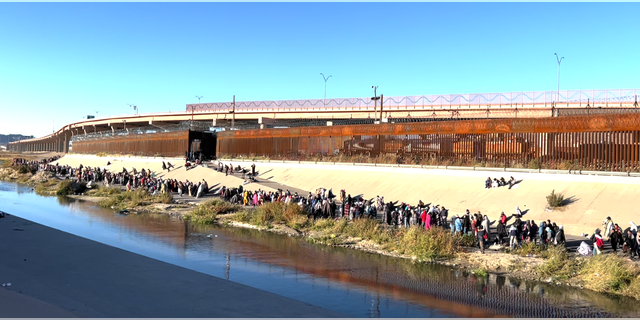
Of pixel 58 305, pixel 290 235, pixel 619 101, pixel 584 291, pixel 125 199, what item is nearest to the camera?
pixel 58 305

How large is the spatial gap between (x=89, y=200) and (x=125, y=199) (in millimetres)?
3967

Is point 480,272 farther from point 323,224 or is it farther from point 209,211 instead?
point 209,211

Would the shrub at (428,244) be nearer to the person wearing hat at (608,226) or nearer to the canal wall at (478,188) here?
the canal wall at (478,188)

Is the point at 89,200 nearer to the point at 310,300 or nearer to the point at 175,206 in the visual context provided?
the point at 175,206

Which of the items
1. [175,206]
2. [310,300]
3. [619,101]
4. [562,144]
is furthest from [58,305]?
[619,101]

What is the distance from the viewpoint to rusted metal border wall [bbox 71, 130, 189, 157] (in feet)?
195

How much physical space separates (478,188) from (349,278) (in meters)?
13.9

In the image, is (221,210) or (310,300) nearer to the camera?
(310,300)

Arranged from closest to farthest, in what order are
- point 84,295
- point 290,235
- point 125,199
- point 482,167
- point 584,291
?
point 84,295
point 584,291
point 290,235
point 482,167
point 125,199

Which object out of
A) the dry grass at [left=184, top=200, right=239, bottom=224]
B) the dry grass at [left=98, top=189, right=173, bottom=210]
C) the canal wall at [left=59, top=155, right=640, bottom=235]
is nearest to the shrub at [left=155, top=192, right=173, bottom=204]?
the dry grass at [left=98, top=189, right=173, bottom=210]

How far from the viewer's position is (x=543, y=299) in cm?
1377

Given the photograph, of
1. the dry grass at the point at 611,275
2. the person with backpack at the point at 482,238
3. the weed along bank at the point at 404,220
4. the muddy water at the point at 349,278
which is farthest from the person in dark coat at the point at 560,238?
the muddy water at the point at 349,278

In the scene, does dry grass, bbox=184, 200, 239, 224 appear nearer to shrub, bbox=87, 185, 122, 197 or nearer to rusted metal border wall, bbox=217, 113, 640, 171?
shrub, bbox=87, 185, 122, 197

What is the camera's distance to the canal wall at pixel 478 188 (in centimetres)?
2128
